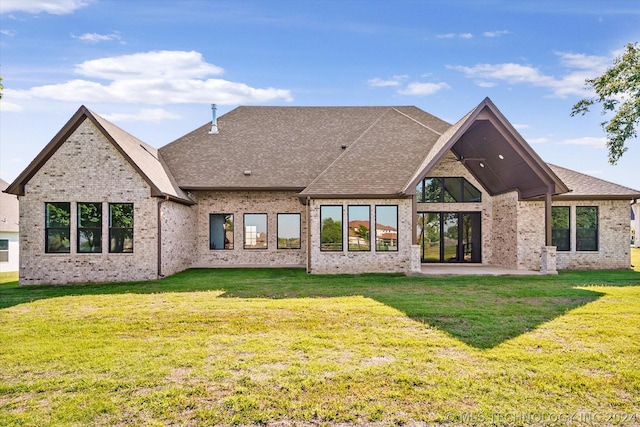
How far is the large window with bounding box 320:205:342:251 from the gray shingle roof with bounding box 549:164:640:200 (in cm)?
936

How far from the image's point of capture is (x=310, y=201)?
50.0ft

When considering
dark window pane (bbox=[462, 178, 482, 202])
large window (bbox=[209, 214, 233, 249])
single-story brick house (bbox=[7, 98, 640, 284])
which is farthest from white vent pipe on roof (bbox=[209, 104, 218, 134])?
dark window pane (bbox=[462, 178, 482, 202])

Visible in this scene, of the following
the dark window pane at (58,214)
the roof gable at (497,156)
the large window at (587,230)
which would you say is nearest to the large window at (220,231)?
the dark window pane at (58,214)

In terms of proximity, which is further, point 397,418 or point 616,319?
point 616,319

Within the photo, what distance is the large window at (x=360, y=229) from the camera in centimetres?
1527

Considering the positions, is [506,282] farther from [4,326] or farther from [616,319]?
[4,326]

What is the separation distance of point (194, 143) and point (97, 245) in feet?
24.6

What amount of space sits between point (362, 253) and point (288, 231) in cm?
451

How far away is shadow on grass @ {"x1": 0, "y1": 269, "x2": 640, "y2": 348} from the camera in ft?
25.2

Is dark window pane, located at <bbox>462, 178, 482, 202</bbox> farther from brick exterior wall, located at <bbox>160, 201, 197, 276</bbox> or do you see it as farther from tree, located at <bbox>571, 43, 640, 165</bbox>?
brick exterior wall, located at <bbox>160, 201, 197, 276</bbox>

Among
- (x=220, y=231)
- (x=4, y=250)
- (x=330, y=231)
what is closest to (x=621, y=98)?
(x=330, y=231)

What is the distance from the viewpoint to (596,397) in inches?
174

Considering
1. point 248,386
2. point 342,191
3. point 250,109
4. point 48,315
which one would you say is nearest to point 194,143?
point 250,109

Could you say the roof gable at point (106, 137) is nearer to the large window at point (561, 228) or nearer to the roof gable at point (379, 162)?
the roof gable at point (379, 162)
